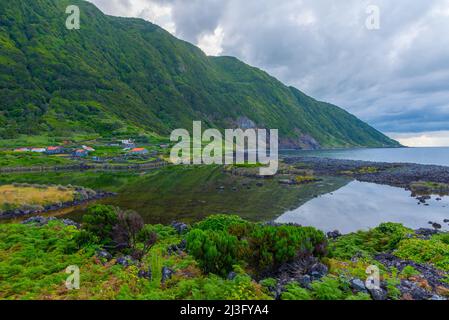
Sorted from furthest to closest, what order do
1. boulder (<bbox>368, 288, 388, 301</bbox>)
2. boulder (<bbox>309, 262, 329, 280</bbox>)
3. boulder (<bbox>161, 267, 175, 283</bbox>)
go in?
1. boulder (<bbox>161, 267, 175, 283</bbox>)
2. boulder (<bbox>309, 262, 329, 280</bbox>)
3. boulder (<bbox>368, 288, 388, 301</bbox>)

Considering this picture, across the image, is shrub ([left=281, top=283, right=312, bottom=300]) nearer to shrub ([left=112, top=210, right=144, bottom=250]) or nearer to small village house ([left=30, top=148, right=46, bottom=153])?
shrub ([left=112, top=210, right=144, bottom=250])

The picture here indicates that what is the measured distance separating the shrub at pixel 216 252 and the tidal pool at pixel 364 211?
2240 cm

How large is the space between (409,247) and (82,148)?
13617cm

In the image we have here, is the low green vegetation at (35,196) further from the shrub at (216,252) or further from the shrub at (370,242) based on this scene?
the shrub at (370,242)

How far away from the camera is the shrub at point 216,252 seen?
1316 cm

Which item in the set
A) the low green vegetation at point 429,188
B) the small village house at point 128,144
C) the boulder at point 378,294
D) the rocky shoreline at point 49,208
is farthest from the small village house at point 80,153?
the boulder at point 378,294

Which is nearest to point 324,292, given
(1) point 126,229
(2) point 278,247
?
(2) point 278,247

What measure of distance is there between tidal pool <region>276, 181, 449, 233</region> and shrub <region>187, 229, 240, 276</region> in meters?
22.4

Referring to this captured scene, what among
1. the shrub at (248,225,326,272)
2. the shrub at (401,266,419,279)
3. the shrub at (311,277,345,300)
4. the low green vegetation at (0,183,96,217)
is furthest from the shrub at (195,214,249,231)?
the low green vegetation at (0,183,96,217)

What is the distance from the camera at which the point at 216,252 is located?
43.2 ft

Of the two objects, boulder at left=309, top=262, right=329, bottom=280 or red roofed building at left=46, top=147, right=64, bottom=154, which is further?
red roofed building at left=46, top=147, right=64, bottom=154

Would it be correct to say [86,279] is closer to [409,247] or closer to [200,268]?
[200,268]

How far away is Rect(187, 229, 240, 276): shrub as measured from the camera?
13156mm

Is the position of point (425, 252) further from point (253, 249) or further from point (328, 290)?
point (253, 249)
